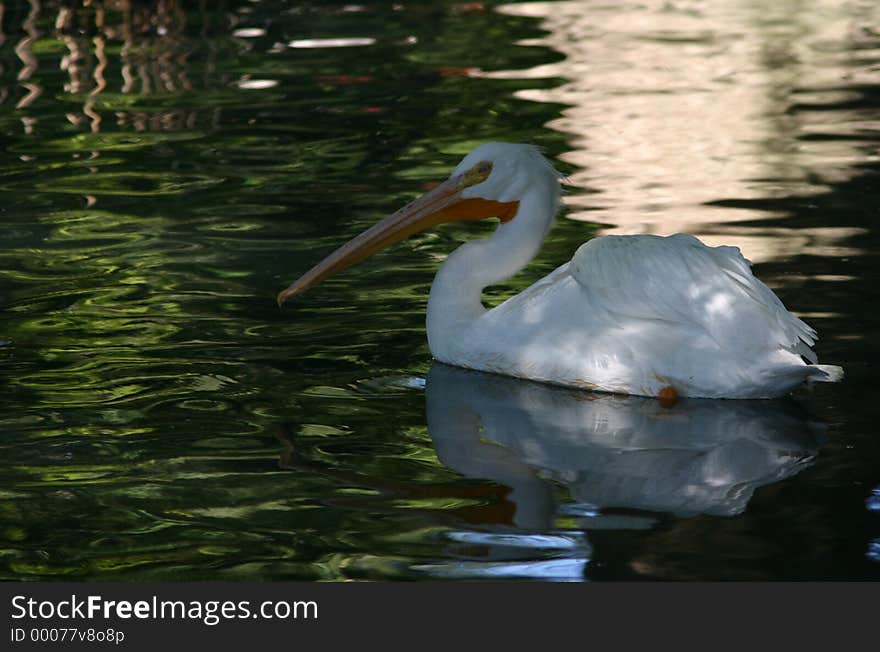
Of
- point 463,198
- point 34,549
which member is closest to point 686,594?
point 34,549

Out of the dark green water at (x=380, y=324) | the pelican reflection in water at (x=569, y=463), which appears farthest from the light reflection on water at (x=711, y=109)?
the pelican reflection in water at (x=569, y=463)

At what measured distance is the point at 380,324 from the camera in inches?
245

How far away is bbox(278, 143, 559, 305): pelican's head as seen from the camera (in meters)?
5.76

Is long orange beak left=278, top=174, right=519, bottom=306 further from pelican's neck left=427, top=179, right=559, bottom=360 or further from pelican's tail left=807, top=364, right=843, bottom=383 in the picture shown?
pelican's tail left=807, top=364, right=843, bottom=383

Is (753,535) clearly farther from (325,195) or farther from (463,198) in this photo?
(325,195)

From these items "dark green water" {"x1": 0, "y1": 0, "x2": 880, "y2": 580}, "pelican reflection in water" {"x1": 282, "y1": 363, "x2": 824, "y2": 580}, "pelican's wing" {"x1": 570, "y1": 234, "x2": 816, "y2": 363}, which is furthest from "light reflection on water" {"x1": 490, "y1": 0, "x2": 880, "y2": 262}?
"pelican reflection in water" {"x1": 282, "y1": 363, "x2": 824, "y2": 580}

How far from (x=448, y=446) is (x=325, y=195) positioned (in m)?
3.87

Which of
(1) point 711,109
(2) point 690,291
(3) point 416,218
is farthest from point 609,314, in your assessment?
(1) point 711,109

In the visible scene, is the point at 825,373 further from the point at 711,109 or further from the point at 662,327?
the point at 711,109

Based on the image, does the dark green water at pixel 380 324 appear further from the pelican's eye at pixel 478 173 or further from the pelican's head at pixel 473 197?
the pelican's eye at pixel 478 173

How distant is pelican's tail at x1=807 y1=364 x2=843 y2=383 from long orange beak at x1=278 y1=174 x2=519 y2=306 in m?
1.33

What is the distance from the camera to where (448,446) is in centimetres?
495

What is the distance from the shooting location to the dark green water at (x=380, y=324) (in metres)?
4.19

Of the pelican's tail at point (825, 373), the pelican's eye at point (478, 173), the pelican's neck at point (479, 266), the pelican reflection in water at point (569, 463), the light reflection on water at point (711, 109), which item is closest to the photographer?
the pelican reflection in water at point (569, 463)
